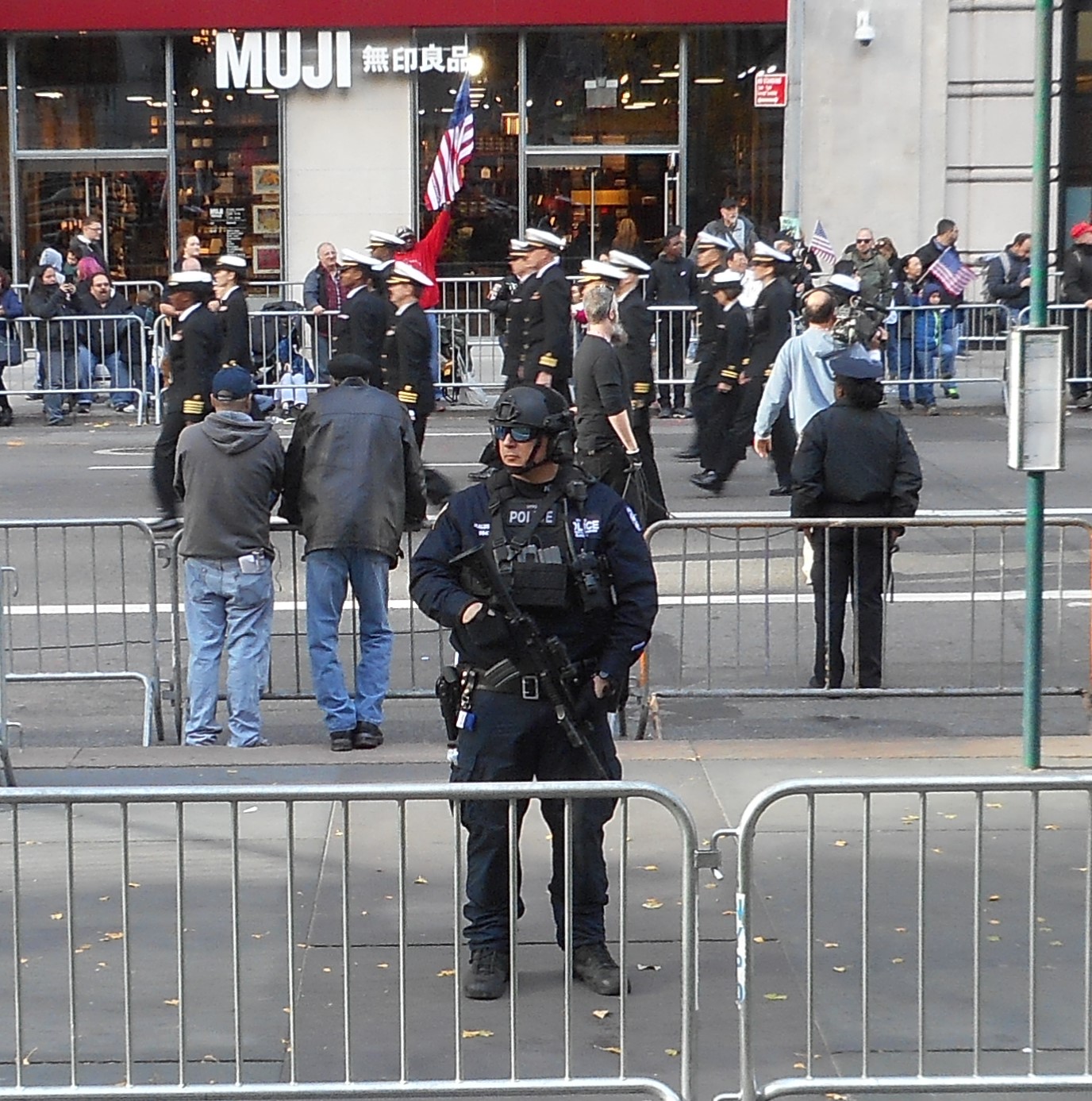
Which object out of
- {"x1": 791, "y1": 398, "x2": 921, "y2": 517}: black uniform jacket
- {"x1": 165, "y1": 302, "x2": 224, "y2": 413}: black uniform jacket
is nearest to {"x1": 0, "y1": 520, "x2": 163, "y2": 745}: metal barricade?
{"x1": 165, "y1": 302, "x2": 224, "y2": 413}: black uniform jacket

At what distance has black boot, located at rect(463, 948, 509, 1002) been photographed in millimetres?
5680

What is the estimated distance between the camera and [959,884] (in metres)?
6.53

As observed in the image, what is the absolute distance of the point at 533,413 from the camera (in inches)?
226

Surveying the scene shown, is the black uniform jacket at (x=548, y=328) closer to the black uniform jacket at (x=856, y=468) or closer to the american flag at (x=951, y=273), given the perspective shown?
the black uniform jacket at (x=856, y=468)

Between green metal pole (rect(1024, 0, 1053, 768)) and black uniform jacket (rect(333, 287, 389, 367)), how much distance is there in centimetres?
734

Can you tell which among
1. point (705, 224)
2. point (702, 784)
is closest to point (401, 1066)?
point (702, 784)

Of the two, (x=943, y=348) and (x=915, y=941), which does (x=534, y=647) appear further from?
(x=943, y=348)

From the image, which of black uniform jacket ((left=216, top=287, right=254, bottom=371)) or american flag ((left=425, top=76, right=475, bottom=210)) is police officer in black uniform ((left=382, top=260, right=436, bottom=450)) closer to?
black uniform jacket ((left=216, top=287, right=254, bottom=371))

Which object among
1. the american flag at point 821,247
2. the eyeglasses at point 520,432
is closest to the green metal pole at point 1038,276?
the eyeglasses at point 520,432

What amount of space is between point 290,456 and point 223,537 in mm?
457

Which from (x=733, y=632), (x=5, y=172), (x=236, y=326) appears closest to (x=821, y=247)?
(x=236, y=326)

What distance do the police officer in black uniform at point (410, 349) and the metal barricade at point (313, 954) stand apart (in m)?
6.85

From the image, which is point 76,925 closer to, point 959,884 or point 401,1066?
point 401,1066

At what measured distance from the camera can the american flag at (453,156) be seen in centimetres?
2169
